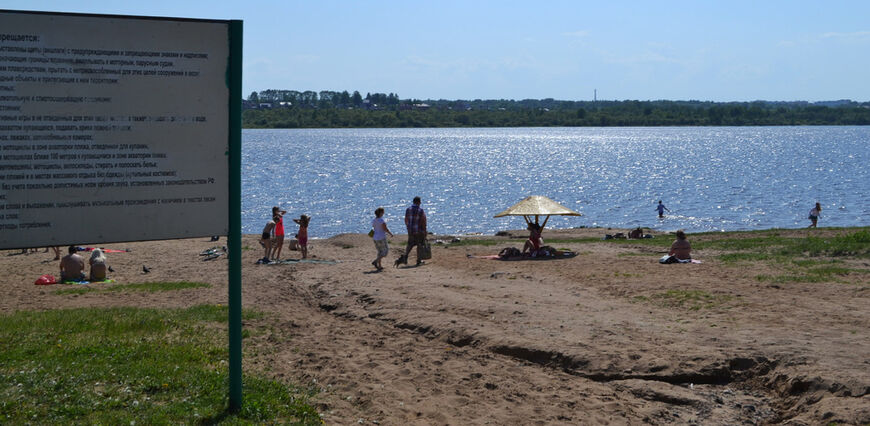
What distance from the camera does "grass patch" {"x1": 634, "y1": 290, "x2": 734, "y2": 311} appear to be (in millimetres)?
12844

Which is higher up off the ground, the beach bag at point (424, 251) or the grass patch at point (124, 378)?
the grass patch at point (124, 378)

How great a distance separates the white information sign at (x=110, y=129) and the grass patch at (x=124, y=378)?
5.05ft

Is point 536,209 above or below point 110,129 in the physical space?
below

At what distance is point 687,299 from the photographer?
13.3 meters

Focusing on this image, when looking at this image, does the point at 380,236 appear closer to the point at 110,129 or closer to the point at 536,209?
the point at 536,209

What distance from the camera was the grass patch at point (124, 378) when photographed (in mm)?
6762

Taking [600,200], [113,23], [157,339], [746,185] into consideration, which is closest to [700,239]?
[157,339]

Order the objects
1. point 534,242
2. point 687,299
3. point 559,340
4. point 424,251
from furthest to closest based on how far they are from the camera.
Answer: point 534,242 → point 424,251 → point 687,299 → point 559,340

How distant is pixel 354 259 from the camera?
22391 millimetres

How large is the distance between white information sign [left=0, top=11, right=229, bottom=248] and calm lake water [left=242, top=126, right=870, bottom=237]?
128ft

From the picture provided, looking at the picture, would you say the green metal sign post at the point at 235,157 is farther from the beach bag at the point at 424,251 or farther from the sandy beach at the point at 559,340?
the beach bag at the point at 424,251

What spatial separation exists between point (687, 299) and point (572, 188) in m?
65.4

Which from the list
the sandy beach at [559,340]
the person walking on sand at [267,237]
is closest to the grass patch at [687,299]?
the sandy beach at [559,340]

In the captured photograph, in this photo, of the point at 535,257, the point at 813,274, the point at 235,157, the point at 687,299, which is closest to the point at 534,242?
the point at 535,257
